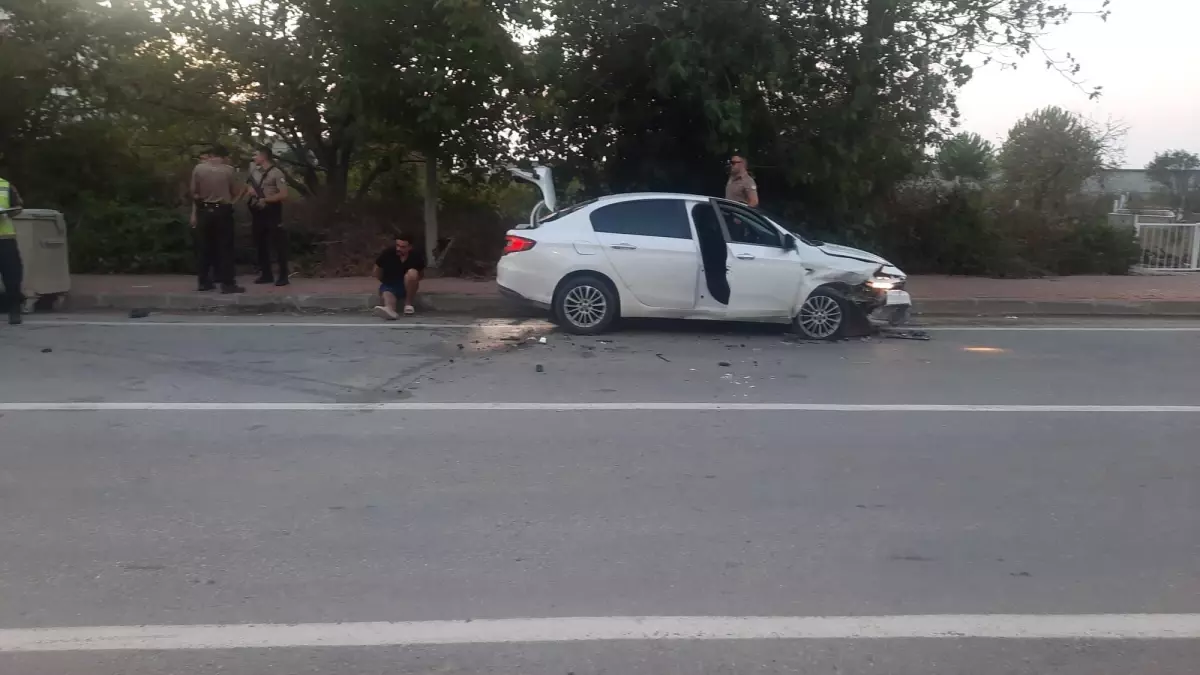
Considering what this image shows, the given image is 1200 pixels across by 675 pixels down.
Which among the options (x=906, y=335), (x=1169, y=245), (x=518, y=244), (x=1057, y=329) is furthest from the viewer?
(x=1169, y=245)

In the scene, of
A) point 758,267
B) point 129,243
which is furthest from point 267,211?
point 758,267

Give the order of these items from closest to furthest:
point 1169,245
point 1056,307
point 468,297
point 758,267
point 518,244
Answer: point 758,267 < point 518,244 < point 468,297 < point 1056,307 < point 1169,245

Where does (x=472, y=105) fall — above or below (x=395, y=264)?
above

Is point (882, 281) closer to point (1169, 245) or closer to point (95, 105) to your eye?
point (1169, 245)

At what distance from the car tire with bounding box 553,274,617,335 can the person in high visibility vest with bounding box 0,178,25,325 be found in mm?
5677

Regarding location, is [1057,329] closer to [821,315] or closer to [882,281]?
[882,281]

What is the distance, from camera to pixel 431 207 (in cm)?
1570

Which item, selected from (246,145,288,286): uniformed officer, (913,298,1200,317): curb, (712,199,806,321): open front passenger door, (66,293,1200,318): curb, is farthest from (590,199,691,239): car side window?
(246,145,288,286): uniformed officer

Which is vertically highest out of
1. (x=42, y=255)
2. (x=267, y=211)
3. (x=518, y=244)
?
(x=267, y=211)

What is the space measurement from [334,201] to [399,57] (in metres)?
3.58

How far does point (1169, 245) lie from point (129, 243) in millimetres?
17596

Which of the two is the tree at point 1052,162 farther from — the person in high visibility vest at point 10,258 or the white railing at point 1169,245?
the person in high visibility vest at point 10,258

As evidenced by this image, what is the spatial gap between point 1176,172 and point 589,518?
5110 centimetres

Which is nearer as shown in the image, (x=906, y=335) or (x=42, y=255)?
(x=906, y=335)
